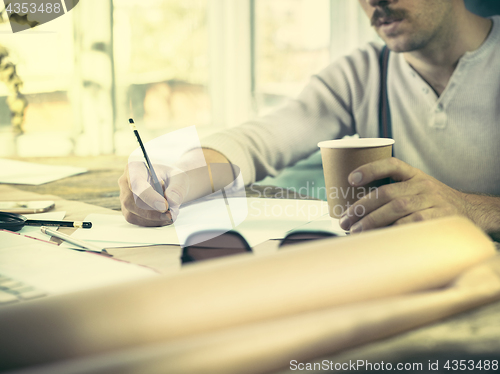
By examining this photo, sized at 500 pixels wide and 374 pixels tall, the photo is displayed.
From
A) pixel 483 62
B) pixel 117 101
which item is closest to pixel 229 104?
pixel 117 101

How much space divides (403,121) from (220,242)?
0.92 meters

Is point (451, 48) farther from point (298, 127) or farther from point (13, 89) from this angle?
point (13, 89)

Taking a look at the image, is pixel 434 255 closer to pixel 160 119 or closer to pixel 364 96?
pixel 364 96

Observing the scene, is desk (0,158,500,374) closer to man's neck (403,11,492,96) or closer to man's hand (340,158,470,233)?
man's hand (340,158,470,233)

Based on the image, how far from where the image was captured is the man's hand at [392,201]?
0.48 metres

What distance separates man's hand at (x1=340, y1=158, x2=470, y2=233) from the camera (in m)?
0.48

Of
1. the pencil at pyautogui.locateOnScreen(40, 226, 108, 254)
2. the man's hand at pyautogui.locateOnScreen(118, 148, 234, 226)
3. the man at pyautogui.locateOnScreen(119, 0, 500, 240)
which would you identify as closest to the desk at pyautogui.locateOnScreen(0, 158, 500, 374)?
the pencil at pyautogui.locateOnScreen(40, 226, 108, 254)

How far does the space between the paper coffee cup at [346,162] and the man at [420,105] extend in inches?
15.2

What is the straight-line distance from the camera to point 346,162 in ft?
1.73

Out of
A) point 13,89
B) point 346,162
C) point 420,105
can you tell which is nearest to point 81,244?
point 346,162

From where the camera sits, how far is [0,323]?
19 centimetres

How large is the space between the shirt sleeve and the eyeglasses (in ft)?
1.55

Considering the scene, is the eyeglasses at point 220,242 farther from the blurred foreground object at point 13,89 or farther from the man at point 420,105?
the blurred foreground object at point 13,89

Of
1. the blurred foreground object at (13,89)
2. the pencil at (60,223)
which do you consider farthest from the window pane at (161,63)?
the pencil at (60,223)
